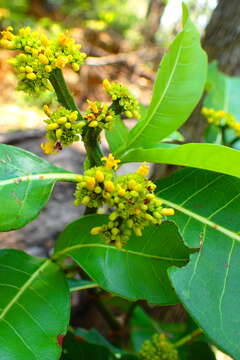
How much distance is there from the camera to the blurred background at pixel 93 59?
209 cm

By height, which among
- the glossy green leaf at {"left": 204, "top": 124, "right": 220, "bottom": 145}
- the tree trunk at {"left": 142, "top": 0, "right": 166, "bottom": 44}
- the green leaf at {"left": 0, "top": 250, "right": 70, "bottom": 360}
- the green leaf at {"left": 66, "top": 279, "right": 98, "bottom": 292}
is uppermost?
the tree trunk at {"left": 142, "top": 0, "right": 166, "bottom": 44}

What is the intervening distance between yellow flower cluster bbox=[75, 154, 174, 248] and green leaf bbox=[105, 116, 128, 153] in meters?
0.29

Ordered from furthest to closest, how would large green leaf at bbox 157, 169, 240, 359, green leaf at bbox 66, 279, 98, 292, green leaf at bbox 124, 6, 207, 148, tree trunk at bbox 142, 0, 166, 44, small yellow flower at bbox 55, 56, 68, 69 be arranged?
tree trunk at bbox 142, 0, 166, 44 → green leaf at bbox 66, 279, 98, 292 → green leaf at bbox 124, 6, 207, 148 → small yellow flower at bbox 55, 56, 68, 69 → large green leaf at bbox 157, 169, 240, 359

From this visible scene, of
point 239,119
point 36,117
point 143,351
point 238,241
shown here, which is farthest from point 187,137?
point 36,117

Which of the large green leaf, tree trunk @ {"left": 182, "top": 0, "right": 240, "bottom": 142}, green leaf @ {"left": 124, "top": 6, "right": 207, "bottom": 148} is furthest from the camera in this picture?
tree trunk @ {"left": 182, "top": 0, "right": 240, "bottom": 142}

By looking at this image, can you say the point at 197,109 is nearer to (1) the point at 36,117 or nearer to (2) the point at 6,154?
(2) the point at 6,154

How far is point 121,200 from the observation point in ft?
2.48

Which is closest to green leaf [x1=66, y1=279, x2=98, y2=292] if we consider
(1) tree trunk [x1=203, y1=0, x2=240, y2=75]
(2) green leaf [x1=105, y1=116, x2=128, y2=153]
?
(2) green leaf [x1=105, y1=116, x2=128, y2=153]

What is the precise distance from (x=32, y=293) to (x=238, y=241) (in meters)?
0.47

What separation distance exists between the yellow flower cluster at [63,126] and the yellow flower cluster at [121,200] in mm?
93

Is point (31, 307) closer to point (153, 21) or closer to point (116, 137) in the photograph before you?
point (116, 137)

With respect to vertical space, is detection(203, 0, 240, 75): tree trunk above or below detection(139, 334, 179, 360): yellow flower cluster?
above

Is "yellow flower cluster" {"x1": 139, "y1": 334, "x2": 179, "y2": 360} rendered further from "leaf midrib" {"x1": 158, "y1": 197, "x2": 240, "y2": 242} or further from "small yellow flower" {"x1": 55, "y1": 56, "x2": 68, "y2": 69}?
"small yellow flower" {"x1": 55, "y1": 56, "x2": 68, "y2": 69}

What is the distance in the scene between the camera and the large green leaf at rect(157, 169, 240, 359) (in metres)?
0.72
